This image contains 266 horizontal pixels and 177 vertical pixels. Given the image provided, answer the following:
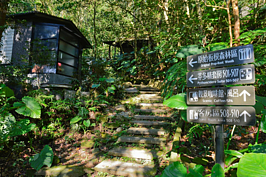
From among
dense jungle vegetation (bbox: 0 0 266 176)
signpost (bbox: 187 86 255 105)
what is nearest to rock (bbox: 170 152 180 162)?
dense jungle vegetation (bbox: 0 0 266 176)

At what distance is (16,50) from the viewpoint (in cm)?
775

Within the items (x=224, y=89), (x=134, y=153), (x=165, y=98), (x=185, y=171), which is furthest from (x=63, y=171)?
(x=224, y=89)

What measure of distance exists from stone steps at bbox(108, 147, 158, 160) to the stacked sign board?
5.36ft

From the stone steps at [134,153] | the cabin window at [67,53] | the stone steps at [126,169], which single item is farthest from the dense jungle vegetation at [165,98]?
the cabin window at [67,53]

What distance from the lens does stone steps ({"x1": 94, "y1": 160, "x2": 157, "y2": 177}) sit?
2537 mm

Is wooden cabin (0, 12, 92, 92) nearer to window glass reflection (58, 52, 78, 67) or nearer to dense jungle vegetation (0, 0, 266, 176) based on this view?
window glass reflection (58, 52, 78, 67)

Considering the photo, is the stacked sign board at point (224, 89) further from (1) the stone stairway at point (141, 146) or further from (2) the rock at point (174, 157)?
(1) the stone stairway at point (141, 146)

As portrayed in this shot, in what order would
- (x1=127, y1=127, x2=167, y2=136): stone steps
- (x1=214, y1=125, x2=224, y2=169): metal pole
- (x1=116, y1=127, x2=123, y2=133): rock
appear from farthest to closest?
1. (x1=116, y1=127, x2=123, y2=133): rock
2. (x1=127, y1=127, x2=167, y2=136): stone steps
3. (x1=214, y1=125, x2=224, y2=169): metal pole

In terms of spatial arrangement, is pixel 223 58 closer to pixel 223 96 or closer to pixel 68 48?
pixel 223 96

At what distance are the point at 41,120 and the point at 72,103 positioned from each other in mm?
1006

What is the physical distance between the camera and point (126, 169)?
8.77ft

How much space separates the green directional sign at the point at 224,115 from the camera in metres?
1.35

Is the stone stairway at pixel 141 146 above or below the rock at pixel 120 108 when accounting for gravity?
below

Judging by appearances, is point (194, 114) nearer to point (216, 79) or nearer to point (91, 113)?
point (216, 79)
